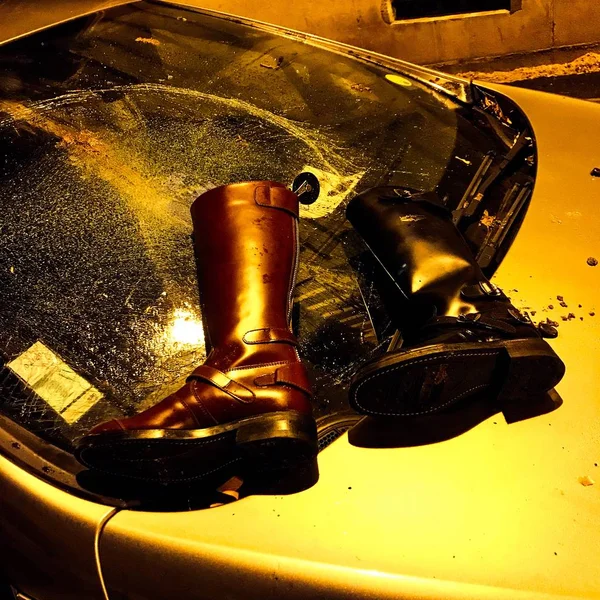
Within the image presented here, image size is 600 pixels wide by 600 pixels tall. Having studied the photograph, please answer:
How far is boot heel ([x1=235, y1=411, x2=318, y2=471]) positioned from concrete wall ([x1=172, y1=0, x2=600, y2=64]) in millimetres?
3989

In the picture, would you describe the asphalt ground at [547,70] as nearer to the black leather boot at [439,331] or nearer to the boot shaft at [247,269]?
the black leather boot at [439,331]

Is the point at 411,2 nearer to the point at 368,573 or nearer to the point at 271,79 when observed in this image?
the point at 271,79

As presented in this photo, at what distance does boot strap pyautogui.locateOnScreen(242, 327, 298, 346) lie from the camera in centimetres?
125

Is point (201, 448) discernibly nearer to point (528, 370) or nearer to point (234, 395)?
point (234, 395)

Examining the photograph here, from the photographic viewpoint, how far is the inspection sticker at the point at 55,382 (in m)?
1.32

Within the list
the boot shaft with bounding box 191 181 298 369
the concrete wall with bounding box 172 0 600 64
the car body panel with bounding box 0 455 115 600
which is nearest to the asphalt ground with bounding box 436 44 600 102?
the concrete wall with bounding box 172 0 600 64

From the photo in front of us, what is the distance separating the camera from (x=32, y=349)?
1.38 m

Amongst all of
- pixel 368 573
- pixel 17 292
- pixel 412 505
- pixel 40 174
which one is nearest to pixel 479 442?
pixel 412 505

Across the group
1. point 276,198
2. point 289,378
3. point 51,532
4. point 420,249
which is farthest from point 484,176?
point 51,532

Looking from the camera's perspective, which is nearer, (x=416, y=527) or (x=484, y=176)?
(x=416, y=527)

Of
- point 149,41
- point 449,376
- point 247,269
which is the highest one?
point 149,41

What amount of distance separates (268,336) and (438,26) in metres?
3.87

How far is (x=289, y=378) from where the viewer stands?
3.97 ft

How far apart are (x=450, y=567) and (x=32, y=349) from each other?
0.93 meters
